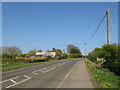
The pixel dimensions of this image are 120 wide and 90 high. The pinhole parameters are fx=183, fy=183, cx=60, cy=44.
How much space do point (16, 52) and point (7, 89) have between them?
83.4m

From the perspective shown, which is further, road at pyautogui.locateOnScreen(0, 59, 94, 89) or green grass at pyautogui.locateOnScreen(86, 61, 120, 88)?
road at pyautogui.locateOnScreen(0, 59, 94, 89)

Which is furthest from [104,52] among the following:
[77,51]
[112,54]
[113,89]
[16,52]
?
[77,51]

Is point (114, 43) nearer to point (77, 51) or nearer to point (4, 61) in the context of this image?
point (4, 61)

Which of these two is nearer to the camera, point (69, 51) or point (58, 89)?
point (58, 89)

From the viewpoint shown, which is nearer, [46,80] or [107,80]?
[107,80]

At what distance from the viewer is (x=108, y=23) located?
18578 mm

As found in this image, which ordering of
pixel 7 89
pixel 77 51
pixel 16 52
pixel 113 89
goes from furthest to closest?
pixel 77 51 < pixel 16 52 < pixel 7 89 < pixel 113 89

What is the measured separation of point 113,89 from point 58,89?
3.00 m

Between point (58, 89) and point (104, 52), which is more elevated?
point (104, 52)

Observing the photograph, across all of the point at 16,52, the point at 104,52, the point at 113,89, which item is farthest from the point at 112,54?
the point at 16,52

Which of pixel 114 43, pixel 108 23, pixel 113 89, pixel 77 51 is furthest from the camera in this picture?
pixel 77 51

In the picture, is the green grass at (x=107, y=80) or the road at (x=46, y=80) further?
the road at (x=46, y=80)

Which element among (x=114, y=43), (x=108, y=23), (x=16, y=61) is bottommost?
(x=16, y=61)

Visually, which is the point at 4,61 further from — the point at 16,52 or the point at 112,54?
the point at 16,52
